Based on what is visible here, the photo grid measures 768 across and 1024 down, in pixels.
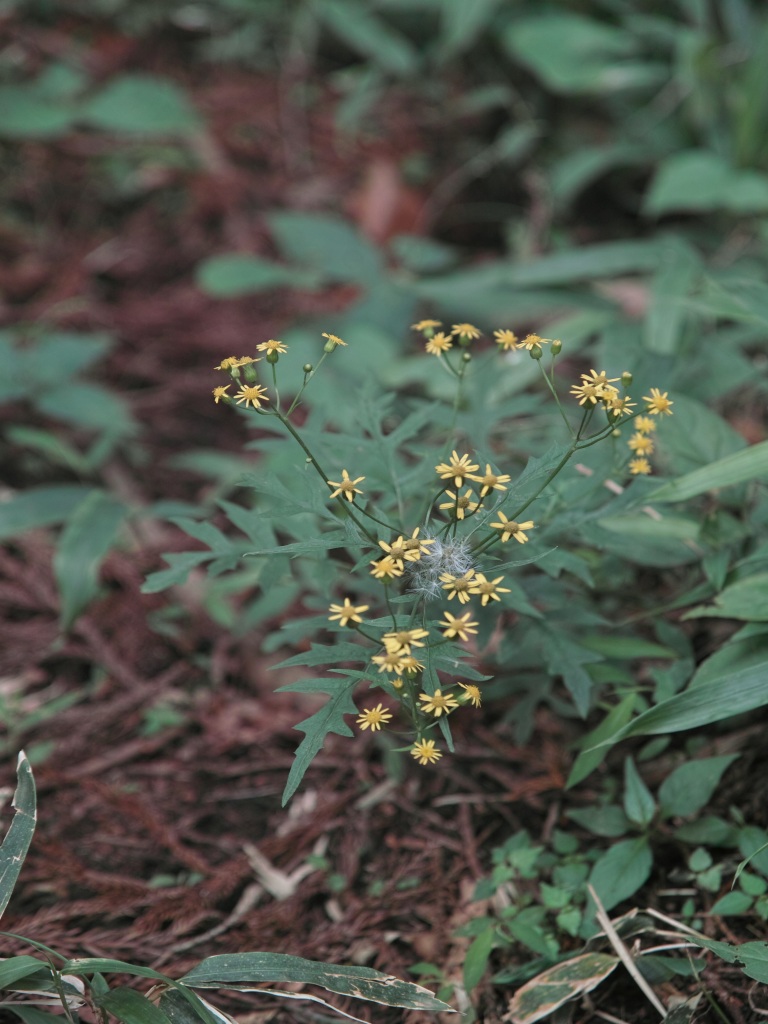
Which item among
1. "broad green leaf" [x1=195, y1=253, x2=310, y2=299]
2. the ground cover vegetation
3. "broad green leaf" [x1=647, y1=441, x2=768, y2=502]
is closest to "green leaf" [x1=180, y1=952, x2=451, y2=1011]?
the ground cover vegetation

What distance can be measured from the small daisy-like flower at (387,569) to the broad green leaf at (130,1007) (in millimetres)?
654

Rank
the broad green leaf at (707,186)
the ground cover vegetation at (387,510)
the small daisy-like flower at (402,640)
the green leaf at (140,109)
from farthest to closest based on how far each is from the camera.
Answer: the green leaf at (140,109), the broad green leaf at (707,186), the ground cover vegetation at (387,510), the small daisy-like flower at (402,640)

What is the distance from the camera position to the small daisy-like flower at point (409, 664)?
1084 mm

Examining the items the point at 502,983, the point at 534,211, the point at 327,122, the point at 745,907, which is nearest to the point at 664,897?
the point at 745,907

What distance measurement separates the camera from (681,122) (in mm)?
3080

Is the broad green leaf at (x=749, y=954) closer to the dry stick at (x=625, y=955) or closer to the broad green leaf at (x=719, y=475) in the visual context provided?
the dry stick at (x=625, y=955)

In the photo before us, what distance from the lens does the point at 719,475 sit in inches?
56.7

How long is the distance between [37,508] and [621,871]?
60.3 inches

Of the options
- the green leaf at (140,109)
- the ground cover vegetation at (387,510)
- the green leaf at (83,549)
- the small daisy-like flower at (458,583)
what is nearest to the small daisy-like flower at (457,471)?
the ground cover vegetation at (387,510)

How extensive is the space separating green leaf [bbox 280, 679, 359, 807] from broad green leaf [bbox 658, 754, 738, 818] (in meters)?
0.57

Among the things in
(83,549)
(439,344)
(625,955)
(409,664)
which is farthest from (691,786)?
(83,549)

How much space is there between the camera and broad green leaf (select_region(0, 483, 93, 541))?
6.93 feet

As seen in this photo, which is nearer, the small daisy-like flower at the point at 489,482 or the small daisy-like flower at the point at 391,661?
the small daisy-like flower at the point at 391,661

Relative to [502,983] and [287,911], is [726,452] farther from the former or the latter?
[287,911]
